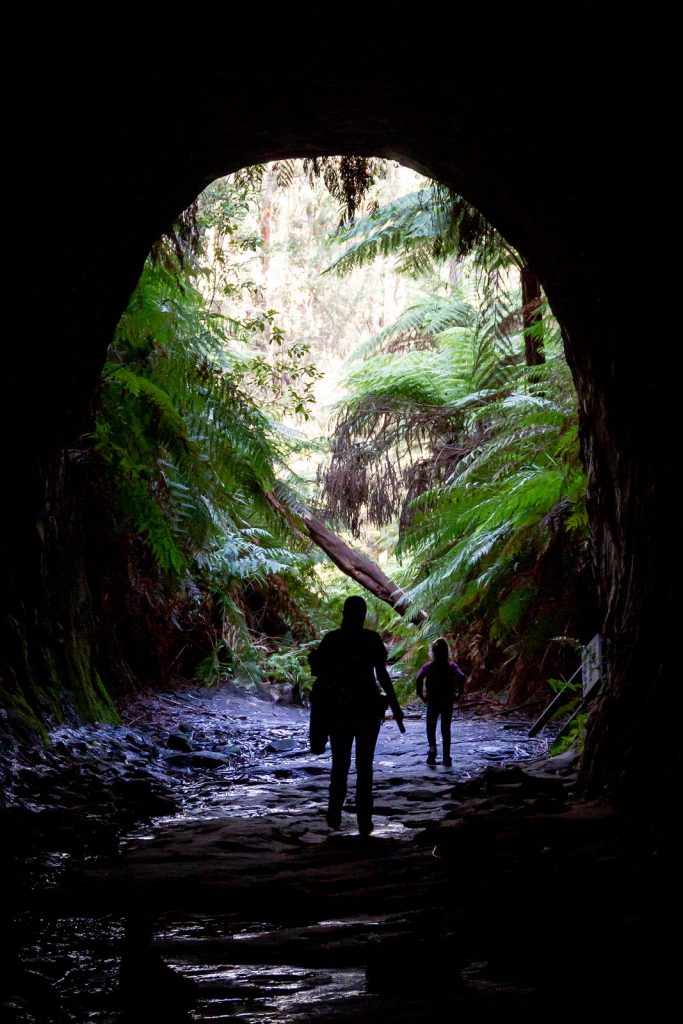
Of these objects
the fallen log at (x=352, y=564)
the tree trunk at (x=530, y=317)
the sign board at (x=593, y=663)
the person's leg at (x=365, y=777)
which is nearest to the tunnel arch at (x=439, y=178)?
the sign board at (x=593, y=663)

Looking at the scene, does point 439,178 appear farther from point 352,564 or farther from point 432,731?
point 352,564

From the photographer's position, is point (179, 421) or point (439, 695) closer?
point (439, 695)

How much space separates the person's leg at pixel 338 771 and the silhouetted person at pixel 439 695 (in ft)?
7.92

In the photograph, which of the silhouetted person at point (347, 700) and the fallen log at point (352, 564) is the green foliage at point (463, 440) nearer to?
the fallen log at point (352, 564)

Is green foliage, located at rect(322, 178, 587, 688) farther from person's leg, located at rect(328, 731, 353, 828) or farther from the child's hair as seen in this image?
person's leg, located at rect(328, 731, 353, 828)

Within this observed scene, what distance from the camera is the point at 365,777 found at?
176 inches

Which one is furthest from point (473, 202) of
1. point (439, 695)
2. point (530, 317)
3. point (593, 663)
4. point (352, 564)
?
point (352, 564)

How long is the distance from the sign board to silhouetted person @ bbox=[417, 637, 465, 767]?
145cm

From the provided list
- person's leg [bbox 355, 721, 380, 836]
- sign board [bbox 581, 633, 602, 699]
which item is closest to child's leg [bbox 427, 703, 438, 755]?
sign board [bbox 581, 633, 602, 699]

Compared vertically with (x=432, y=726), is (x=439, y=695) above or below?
above

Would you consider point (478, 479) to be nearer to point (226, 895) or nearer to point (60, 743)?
point (60, 743)

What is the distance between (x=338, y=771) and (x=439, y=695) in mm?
2662

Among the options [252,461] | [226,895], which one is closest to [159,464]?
[252,461]

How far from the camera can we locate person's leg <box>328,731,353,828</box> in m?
4.55
